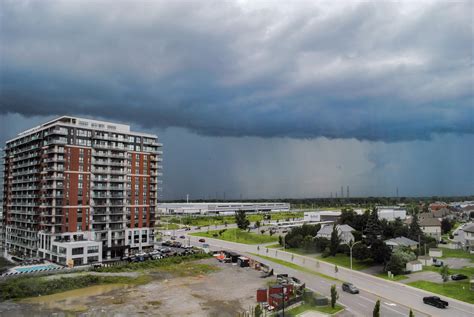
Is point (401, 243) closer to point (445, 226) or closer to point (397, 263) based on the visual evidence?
point (397, 263)

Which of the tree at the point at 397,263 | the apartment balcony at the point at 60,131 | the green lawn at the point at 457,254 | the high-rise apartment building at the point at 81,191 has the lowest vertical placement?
the green lawn at the point at 457,254

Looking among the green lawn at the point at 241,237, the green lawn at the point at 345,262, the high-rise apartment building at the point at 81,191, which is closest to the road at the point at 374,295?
the green lawn at the point at 345,262

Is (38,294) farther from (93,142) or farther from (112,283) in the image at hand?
(93,142)

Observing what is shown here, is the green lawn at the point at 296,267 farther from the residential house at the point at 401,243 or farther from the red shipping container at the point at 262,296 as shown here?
the residential house at the point at 401,243

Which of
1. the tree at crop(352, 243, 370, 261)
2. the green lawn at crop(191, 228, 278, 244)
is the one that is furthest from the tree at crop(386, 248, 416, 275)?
the green lawn at crop(191, 228, 278, 244)

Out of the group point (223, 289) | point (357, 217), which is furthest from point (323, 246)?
point (223, 289)

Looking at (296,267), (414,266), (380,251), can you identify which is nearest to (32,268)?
(296,267)

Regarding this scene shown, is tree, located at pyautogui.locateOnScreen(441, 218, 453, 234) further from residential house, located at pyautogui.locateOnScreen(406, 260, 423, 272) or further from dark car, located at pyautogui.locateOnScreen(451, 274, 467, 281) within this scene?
dark car, located at pyautogui.locateOnScreen(451, 274, 467, 281)
